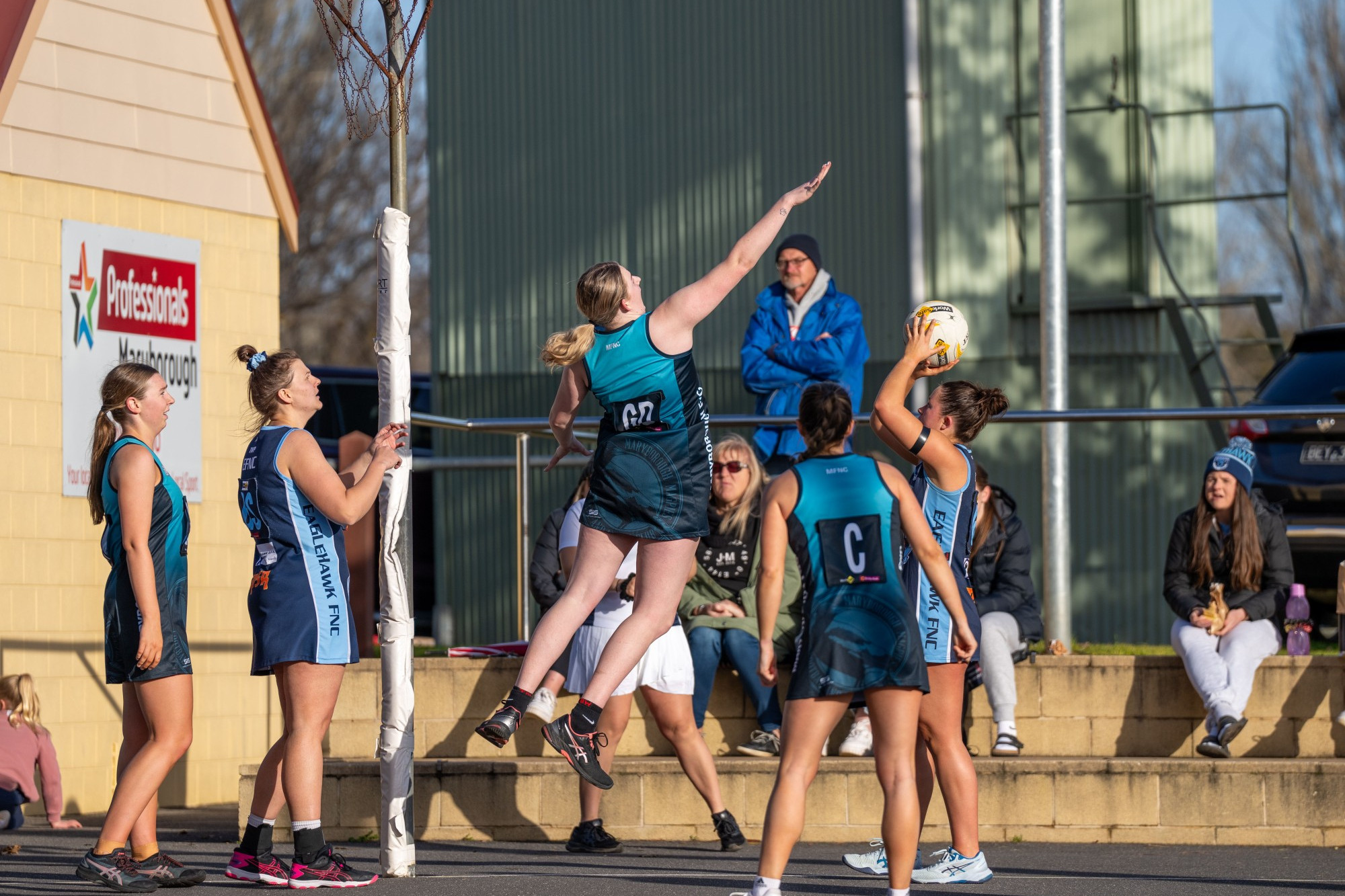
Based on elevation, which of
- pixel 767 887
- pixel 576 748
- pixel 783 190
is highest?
pixel 783 190

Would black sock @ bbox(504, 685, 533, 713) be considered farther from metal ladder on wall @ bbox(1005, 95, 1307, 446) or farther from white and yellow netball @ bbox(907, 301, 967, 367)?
metal ladder on wall @ bbox(1005, 95, 1307, 446)

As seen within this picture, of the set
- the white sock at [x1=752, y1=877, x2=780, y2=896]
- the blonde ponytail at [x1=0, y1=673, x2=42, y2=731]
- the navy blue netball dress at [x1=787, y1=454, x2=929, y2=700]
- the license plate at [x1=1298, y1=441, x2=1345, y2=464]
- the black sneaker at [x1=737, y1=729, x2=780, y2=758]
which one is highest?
the license plate at [x1=1298, y1=441, x2=1345, y2=464]

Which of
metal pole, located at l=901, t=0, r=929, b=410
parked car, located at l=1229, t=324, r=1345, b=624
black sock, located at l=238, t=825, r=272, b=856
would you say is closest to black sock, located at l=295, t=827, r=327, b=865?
black sock, located at l=238, t=825, r=272, b=856

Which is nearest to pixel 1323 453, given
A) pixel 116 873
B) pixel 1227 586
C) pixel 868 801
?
pixel 1227 586

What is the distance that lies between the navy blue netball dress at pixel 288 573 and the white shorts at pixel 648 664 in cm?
185

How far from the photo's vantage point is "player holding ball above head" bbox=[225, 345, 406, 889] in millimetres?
7074

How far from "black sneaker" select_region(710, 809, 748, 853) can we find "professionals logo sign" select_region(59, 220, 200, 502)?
4823 mm

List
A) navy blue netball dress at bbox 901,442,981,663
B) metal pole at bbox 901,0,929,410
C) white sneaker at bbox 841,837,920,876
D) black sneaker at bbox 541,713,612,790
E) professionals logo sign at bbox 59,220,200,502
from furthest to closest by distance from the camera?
metal pole at bbox 901,0,929,410, professionals logo sign at bbox 59,220,200,502, white sneaker at bbox 841,837,920,876, navy blue netball dress at bbox 901,442,981,663, black sneaker at bbox 541,713,612,790

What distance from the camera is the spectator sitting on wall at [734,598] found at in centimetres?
945

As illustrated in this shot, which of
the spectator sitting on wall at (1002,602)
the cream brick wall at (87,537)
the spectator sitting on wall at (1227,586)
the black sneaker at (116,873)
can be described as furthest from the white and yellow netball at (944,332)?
the cream brick wall at (87,537)

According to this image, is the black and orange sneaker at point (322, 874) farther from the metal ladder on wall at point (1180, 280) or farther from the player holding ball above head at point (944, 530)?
the metal ladder on wall at point (1180, 280)

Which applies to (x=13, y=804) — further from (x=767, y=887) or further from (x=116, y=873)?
(x=767, y=887)

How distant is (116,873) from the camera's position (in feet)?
23.2

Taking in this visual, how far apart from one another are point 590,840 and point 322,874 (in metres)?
1.83
